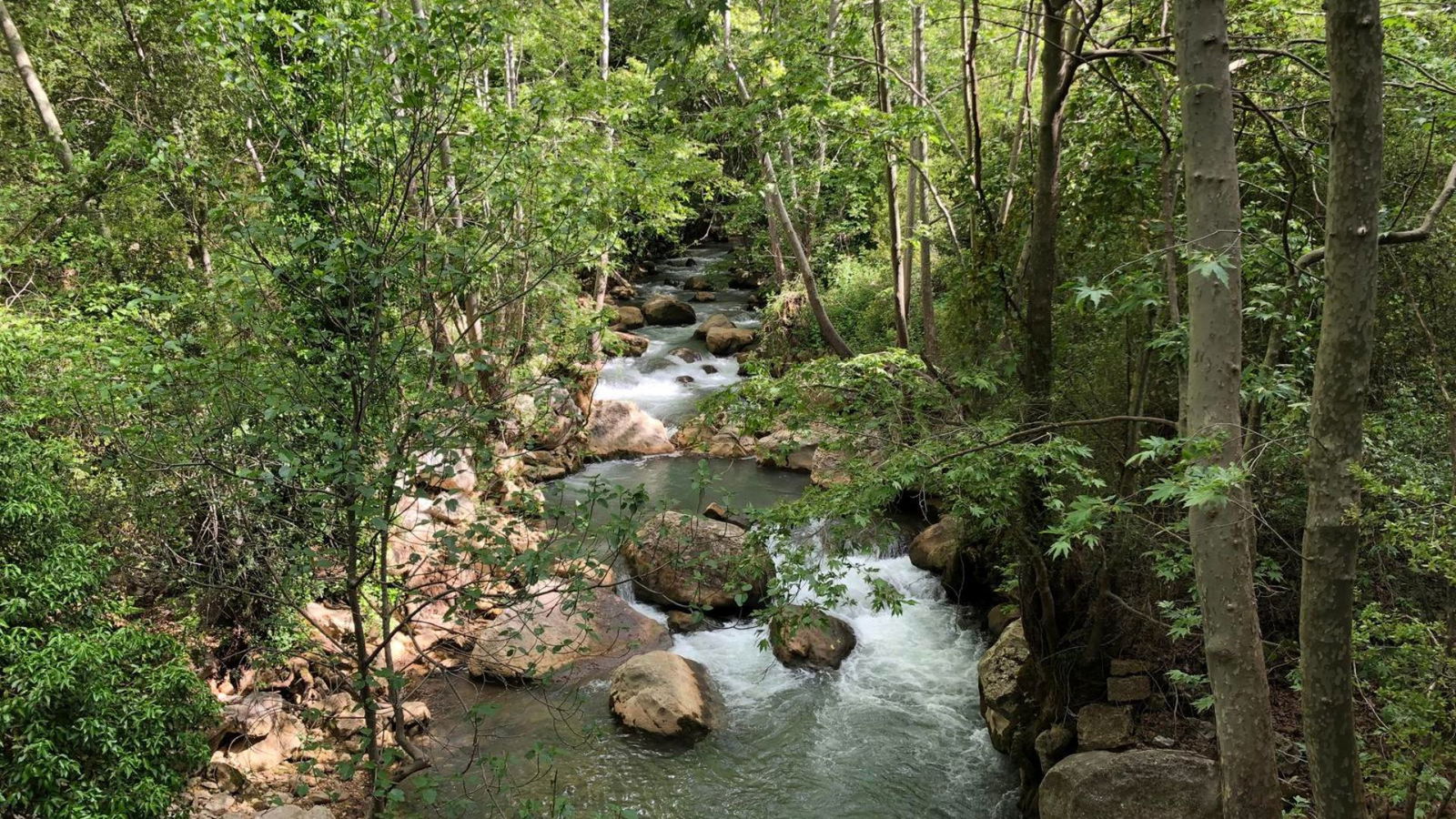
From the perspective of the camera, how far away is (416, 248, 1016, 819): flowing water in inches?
254

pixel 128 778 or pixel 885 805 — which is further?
pixel 885 805

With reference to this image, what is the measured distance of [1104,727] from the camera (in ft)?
19.2

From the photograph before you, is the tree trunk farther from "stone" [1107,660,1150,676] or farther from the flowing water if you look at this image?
"stone" [1107,660,1150,676]

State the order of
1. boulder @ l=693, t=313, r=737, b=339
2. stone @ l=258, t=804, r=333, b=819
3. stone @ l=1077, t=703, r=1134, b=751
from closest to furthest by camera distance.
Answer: stone @ l=258, t=804, r=333, b=819, stone @ l=1077, t=703, r=1134, b=751, boulder @ l=693, t=313, r=737, b=339

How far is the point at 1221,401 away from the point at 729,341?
16.0 m

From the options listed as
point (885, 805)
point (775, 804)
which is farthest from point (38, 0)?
point (885, 805)

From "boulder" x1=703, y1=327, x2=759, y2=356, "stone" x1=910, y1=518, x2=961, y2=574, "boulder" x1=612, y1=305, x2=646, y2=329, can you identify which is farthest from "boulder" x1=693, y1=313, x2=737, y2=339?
"stone" x1=910, y1=518, x2=961, y2=574

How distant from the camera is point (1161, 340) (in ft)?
12.9

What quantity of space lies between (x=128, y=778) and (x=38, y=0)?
11.5 m

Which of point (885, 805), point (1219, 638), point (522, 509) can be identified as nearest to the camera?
point (1219, 638)

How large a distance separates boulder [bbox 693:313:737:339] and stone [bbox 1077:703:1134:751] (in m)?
14.4

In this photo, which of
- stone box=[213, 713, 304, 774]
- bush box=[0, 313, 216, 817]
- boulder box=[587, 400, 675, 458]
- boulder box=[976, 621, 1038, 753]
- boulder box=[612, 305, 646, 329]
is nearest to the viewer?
bush box=[0, 313, 216, 817]

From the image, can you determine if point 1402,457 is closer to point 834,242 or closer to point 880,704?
point 880,704

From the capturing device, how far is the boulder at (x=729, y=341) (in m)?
18.9
